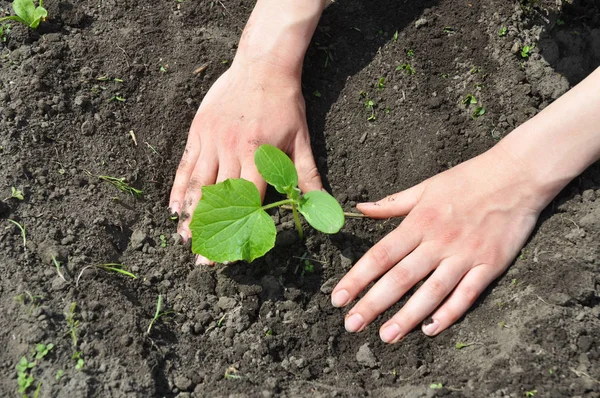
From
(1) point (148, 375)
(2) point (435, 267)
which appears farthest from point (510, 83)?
(1) point (148, 375)

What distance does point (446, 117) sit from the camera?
2301 millimetres

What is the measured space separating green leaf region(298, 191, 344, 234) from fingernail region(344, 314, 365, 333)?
1.20 feet

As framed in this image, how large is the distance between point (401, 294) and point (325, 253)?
1.10 ft

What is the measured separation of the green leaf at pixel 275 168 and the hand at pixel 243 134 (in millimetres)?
277

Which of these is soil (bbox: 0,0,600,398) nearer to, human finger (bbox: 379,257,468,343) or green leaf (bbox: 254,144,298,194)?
human finger (bbox: 379,257,468,343)

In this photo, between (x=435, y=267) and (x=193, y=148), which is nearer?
(x=435, y=267)

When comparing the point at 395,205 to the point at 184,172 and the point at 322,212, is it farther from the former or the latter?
the point at 184,172

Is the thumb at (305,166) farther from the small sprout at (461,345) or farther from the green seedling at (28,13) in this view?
the green seedling at (28,13)

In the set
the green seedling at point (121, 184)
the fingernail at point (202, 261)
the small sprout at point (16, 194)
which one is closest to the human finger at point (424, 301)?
the fingernail at point (202, 261)

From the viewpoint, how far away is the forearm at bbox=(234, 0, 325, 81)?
225 centimetres

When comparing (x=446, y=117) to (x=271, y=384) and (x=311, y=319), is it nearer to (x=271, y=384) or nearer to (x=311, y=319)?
(x=311, y=319)

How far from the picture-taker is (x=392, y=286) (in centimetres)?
191

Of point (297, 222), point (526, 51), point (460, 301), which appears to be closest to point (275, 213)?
point (297, 222)

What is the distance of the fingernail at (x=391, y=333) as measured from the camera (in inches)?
74.4
